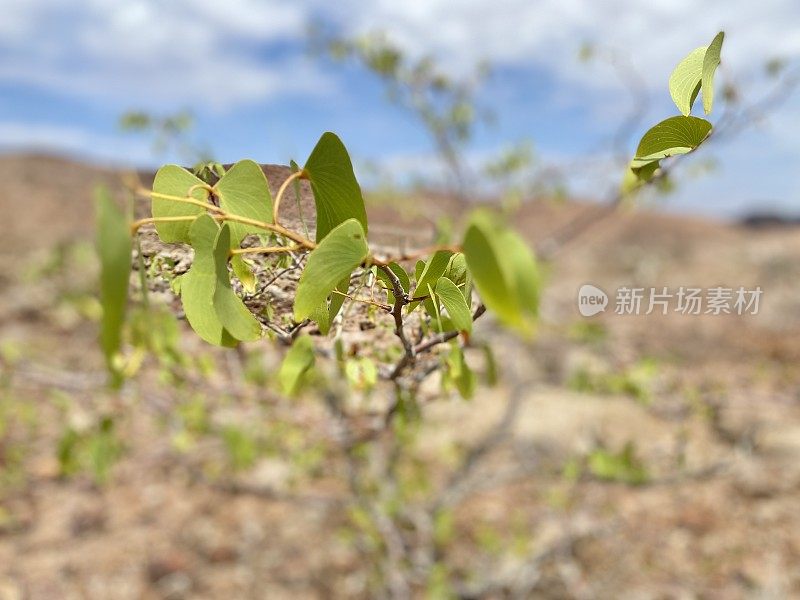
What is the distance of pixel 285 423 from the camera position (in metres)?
1.94

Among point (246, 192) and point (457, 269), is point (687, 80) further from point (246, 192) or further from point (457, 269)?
point (246, 192)

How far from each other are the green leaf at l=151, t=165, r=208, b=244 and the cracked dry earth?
925 mm

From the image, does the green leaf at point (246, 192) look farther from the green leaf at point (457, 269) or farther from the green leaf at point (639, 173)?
the green leaf at point (639, 173)

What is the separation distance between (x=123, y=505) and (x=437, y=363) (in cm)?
240

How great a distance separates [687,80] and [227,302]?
348mm

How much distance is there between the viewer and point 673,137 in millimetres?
428

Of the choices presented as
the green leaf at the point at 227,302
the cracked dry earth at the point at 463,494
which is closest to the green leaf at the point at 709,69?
the green leaf at the point at 227,302

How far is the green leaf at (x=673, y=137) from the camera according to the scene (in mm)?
413

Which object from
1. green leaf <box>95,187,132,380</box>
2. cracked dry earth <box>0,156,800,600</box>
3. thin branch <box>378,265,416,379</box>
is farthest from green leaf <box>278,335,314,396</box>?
cracked dry earth <box>0,156,800,600</box>

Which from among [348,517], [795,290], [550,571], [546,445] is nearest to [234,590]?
[348,517]

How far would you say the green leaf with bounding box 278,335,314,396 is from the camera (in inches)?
21.8

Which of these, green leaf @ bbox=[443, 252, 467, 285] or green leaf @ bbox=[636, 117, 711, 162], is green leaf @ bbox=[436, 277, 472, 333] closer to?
green leaf @ bbox=[443, 252, 467, 285]

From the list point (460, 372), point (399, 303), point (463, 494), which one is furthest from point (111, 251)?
point (463, 494)

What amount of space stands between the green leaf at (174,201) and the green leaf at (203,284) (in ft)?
0.11
